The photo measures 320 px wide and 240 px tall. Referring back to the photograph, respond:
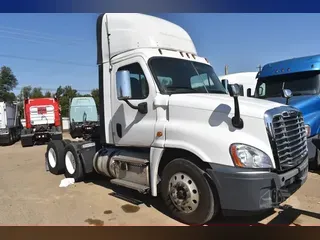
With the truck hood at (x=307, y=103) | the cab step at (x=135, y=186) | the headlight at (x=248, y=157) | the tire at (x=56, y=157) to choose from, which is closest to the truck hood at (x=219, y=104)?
the headlight at (x=248, y=157)

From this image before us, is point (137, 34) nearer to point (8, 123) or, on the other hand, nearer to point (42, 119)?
point (42, 119)

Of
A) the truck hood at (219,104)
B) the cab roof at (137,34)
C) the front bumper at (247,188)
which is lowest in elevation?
the front bumper at (247,188)

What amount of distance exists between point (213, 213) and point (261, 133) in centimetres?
120

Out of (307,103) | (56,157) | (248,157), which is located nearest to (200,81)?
(248,157)

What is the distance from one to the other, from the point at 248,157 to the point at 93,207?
287 cm

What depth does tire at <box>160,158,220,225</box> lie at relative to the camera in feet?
12.5

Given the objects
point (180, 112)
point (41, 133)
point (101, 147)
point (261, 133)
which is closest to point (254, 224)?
point (261, 133)

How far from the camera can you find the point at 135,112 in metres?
4.90

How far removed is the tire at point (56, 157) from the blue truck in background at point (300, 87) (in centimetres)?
541

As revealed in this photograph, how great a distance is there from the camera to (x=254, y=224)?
4.20 meters

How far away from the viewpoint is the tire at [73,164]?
647 centimetres

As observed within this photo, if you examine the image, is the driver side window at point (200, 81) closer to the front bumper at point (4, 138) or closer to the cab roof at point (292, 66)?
the cab roof at point (292, 66)

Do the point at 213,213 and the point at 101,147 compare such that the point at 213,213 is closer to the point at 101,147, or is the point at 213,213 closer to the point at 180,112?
the point at 180,112

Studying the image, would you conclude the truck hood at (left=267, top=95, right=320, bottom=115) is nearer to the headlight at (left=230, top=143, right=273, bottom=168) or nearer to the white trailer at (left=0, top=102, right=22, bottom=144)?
the headlight at (left=230, top=143, right=273, bottom=168)
